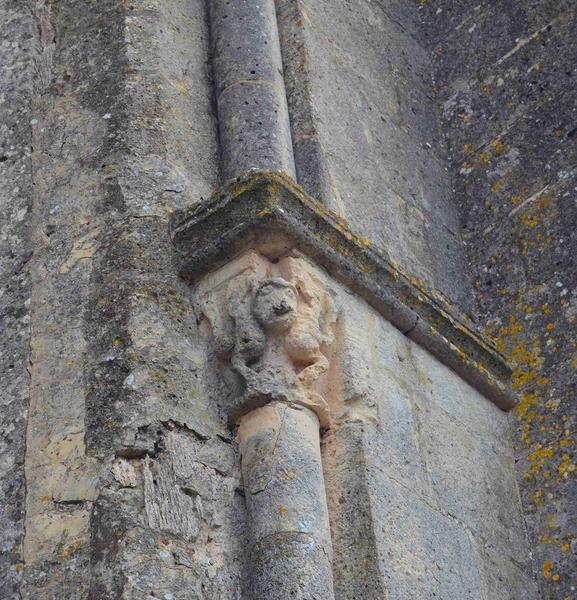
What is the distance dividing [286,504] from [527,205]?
6.13 ft

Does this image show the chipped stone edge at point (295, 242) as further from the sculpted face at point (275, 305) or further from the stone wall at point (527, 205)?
the stone wall at point (527, 205)

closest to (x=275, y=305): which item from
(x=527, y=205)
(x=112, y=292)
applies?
(x=112, y=292)

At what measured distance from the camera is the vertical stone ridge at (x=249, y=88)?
4.28 meters

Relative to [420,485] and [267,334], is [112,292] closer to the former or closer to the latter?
[267,334]

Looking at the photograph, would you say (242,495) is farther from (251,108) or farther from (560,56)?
(560,56)

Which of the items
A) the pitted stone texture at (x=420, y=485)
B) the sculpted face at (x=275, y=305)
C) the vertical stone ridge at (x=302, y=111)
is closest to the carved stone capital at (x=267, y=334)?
the sculpted face at (x=275, y=305)

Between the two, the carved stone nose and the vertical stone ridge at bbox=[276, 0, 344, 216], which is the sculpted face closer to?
the carved stone nose

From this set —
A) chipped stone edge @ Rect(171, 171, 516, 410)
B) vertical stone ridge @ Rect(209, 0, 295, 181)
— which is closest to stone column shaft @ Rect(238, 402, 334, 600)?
chipped stone edge @ Rect(171, 171, 516, 410)

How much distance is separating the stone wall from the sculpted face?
1.10m

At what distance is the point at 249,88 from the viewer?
4426mm

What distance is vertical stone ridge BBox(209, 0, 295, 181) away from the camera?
169 inches

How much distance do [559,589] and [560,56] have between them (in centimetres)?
199

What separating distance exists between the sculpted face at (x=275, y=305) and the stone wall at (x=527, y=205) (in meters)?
1.10

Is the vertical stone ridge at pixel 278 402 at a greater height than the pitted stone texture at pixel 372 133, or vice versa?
the pitted stone texture at pixel 372 133
